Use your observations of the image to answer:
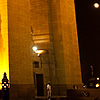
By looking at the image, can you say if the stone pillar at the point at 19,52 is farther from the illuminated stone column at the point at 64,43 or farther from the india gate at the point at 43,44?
the illuminated stone column at the point at 64,43

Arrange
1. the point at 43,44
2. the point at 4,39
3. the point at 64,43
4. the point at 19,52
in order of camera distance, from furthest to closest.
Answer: the point at 43,44
the point at 64,43
the point at 19,52
the point at 4,39

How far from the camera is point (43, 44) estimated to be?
26641mm

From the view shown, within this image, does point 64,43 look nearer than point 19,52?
No

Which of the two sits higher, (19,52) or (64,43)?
(64,43)

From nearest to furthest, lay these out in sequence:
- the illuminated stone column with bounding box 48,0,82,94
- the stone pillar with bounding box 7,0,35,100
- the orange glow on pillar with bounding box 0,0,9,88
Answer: the orange glow on pillar with bounding box 0,0,9,88 → the stone pillar with bounding box 7,0,35,100 → the illuminated stone column with bounding box 48,0,82,94

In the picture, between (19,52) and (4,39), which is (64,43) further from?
(4,39)

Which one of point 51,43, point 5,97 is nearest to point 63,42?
point 51,43

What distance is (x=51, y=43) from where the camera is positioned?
87.0 feet

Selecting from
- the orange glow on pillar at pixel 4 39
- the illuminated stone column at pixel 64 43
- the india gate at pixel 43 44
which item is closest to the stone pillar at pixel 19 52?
the india gate at pixel 43 44

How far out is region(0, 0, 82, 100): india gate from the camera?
854 inches

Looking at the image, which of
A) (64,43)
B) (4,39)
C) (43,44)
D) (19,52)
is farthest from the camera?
(43,44)

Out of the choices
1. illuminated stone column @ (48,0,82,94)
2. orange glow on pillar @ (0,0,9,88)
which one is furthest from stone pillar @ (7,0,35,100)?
illuminated stone column @ (48,0,82,94)

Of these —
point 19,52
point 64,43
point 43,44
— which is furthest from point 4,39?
point 64,43

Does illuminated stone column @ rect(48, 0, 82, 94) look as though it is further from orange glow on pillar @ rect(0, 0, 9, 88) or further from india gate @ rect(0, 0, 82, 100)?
orange glow on pillar @ rect(0, 0, 9, 88)
